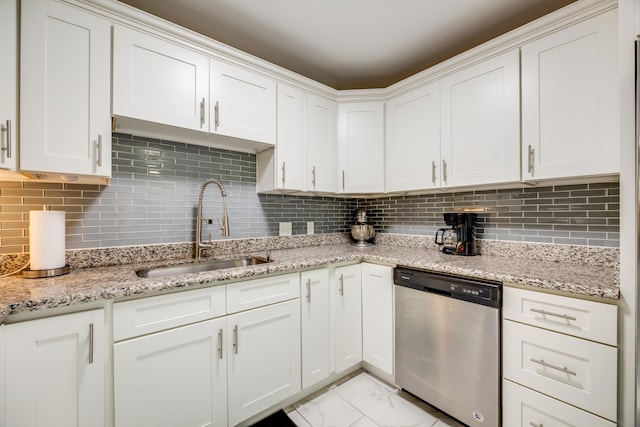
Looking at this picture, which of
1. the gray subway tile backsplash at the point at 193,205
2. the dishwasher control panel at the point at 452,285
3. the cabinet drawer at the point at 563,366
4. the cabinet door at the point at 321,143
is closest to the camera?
the cabinet drawer at the point at 563,366

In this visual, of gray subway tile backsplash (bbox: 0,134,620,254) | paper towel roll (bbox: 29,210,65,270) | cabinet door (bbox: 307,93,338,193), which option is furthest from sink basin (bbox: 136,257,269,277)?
cabinet door (bbox: 307,93,338,193)

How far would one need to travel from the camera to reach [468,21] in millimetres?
1735

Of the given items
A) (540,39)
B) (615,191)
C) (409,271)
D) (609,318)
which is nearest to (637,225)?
(609,318)

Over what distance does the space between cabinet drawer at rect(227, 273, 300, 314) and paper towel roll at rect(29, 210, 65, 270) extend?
0.82 m

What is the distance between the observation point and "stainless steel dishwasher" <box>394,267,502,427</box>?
4.50 feet

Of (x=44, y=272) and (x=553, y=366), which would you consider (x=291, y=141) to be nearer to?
(x=44, y=272)

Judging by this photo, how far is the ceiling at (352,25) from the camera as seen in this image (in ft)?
5.23

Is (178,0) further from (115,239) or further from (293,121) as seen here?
(115,239)

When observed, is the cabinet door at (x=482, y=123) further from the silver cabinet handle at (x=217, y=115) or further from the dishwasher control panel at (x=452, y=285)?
the silver cabinet handle at (x=217, y=115)

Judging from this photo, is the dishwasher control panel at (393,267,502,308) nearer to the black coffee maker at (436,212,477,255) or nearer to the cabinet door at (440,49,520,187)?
the black coffee maker at (436,212,477,255)

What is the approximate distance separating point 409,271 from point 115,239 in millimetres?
1759

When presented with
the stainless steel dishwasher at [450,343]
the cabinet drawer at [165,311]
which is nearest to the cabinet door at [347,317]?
the stainless steel dishwasher at [450,343]

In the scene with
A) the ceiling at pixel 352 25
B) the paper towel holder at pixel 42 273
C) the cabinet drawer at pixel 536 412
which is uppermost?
the ceiling at pixel 352 25

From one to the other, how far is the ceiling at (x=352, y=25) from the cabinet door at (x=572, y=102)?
0.38 meters
